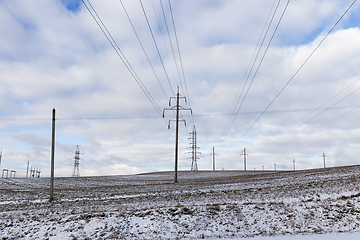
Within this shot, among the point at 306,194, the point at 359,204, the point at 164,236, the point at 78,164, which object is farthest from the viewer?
the point at 78,164

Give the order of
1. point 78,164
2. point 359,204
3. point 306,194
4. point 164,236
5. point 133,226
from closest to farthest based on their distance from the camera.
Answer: point 164,236
point 133,226
point 359,204
point 306,194
point 78,164

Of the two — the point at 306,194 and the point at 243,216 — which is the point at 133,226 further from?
the point at 306,194

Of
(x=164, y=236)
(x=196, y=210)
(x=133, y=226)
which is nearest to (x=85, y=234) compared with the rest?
(x=133, y=226)

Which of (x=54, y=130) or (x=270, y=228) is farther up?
(x=54, y=130)

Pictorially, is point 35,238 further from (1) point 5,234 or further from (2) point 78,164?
(2) point 78,164

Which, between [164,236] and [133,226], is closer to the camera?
[164,236]

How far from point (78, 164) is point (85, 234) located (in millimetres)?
96812

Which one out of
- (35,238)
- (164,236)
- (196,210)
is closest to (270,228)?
(196,210)

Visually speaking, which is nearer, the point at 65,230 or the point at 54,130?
the point at 65,230

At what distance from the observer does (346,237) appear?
17094 mm

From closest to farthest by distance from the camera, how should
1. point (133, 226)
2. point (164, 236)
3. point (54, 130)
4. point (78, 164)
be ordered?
1. point (164, 236)
2. point (133, 226)
3. point (54, 130)
4. point (78, 164)

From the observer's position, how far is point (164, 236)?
61.5ft

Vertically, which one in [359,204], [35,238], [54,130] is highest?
[54,130]

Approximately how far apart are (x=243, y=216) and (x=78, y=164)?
326ft
